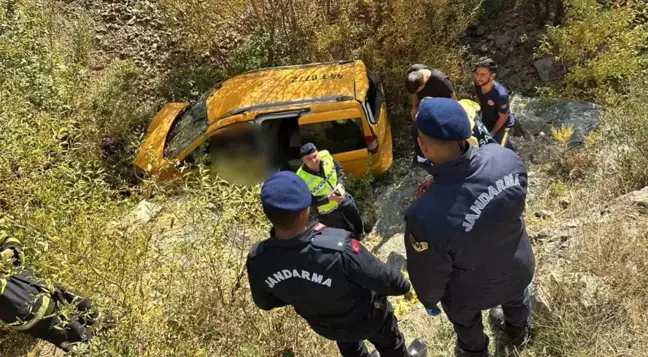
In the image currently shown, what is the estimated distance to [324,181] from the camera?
479cm

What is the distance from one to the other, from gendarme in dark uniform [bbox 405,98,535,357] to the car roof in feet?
12.1

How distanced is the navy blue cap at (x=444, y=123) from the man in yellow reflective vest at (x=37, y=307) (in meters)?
2.01

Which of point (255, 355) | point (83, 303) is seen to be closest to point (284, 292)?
point (255, 355)

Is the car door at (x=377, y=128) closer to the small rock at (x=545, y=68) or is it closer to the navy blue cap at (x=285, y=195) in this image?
the small rock at (x=545, y=68)

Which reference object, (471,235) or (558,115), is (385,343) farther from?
(558,115)

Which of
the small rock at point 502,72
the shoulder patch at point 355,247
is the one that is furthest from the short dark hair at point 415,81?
the small rock at point 502,72

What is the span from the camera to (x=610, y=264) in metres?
3.27

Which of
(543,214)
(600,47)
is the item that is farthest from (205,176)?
(600,47)

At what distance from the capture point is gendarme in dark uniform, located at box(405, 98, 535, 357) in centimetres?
243

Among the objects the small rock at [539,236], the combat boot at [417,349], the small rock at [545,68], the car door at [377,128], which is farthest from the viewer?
the small rock at [545,68]

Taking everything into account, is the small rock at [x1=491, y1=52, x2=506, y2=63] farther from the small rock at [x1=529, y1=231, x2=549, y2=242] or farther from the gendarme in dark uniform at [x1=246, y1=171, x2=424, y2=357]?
the gendarme in dark uniform at [x1=246, y1=171, x2=424, y2=357]

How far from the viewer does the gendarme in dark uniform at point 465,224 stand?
2.43m

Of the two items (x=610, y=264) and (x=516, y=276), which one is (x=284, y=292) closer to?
(x=516, y=276)

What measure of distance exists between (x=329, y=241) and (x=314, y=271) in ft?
0.57
